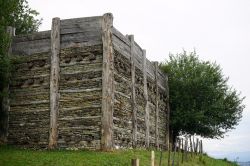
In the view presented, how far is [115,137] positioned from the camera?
17.7 metres

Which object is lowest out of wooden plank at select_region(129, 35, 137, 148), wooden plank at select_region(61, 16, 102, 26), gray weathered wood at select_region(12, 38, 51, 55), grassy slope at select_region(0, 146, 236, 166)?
grassy slope at select_region(0, 146, 236, 166)

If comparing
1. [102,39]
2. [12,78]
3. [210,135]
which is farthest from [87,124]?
[210,135]

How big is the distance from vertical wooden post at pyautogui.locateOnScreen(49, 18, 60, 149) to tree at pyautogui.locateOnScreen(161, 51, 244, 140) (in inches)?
543

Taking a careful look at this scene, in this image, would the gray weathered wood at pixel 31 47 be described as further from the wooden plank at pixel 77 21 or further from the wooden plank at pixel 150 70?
the wooden plank at pixel 150 70

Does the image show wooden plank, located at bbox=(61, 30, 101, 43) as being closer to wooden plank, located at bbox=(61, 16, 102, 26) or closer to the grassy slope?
wooden plank, located at bbox=(61, 16, 102, 26)

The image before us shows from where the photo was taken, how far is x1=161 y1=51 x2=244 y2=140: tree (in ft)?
100

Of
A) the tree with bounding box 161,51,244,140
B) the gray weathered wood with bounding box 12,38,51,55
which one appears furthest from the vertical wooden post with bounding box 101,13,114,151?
the tree with bounding box 161,51,244,140

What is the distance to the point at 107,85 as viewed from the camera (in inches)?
687

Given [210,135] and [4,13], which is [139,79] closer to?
[4,13]

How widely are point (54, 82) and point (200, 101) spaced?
15.8m

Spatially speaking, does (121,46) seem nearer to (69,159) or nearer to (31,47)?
(31,47)

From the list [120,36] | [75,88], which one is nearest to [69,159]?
[75,88]

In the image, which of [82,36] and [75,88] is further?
[82,36]

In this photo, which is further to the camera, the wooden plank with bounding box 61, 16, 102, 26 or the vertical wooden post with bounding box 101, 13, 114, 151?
the wooden plank with bounding box 61, 16, 102, 26
